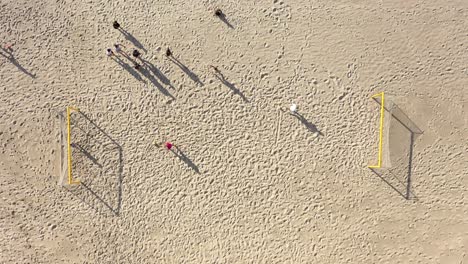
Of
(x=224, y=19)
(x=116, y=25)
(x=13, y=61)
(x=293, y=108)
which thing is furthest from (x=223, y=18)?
(x=13, y=61)

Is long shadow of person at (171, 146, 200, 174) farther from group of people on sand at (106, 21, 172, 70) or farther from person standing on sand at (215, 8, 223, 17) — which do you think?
person standing on sand at (215, 8, 223, 17)

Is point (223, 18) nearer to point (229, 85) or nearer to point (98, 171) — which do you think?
point (229, 85)

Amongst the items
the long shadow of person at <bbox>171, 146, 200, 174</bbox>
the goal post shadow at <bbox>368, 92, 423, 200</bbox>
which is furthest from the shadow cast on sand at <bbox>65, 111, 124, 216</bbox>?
the goal post shadow at <bbox>368, 92, 423, 200</bbox>

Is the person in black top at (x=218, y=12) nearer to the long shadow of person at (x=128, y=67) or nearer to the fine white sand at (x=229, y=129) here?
the fine white sand at (x=229, y=129)

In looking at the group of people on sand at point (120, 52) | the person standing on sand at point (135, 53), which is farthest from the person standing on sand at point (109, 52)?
the person standing on sand at point (135, 53)

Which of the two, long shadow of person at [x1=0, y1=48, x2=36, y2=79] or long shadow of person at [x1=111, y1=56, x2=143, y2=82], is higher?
long shadow of person at [x1=111, y1=56, x2=143, y2=82]

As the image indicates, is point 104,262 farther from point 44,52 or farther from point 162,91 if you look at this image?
point 44,52
